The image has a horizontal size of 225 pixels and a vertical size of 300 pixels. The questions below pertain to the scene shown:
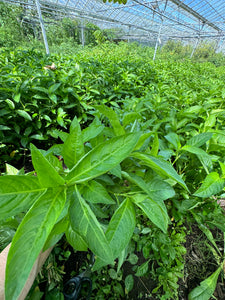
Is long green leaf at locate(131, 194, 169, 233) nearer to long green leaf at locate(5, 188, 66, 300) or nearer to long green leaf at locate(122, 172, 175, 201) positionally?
long green leaf at locate(122, 172, 175, 201)

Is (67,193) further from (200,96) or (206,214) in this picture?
(200,96)

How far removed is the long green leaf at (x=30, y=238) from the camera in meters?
0.28

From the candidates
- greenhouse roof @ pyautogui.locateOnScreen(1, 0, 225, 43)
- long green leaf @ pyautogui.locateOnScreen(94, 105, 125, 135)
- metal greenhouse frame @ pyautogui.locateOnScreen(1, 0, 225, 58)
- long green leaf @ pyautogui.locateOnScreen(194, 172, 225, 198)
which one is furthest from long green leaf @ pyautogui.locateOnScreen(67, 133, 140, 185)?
greenhouse roof @ pyautogui.locateOnScreen(1, 0, 225, 43)

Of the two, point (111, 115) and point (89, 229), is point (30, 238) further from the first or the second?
point (111, 115)

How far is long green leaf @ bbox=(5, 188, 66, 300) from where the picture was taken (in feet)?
0.92

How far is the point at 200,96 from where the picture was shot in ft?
5.84

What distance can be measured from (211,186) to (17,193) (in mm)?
785

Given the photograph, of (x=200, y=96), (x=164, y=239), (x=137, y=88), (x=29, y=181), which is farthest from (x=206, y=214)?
(x=137, y=88)

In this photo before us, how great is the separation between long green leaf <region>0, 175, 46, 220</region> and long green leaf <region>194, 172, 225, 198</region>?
660 millimetres

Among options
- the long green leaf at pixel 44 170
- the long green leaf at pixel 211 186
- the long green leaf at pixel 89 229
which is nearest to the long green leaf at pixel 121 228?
the long green leaf at pixel 89 229

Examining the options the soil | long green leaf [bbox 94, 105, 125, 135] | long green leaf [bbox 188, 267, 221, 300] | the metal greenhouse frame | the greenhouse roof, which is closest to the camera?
long green leaf [bbox 94, 105, 125, 135]

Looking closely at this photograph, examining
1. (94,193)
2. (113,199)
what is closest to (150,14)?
(113,199)

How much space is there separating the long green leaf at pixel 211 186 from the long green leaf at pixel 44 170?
2.02ft

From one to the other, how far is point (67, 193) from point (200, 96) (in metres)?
1.91
